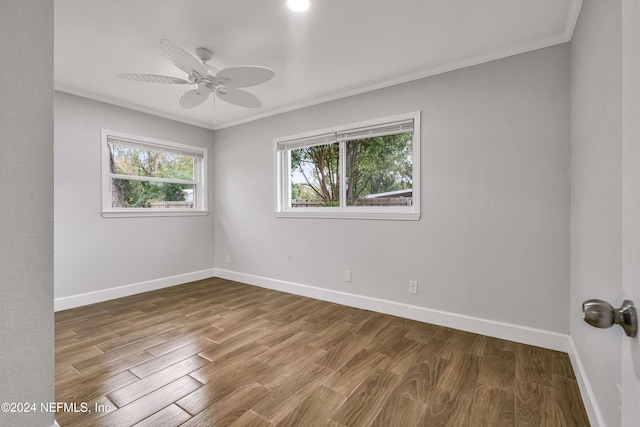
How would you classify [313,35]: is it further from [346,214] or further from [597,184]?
[597,184]

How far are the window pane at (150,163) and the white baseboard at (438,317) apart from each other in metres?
2.05

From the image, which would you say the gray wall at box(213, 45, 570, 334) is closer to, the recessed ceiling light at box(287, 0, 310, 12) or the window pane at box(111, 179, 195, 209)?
the recessed ceiling light at box(287, 0, 310, 12)

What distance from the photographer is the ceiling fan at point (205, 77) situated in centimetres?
200

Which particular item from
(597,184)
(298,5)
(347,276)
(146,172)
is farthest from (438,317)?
(146,172)

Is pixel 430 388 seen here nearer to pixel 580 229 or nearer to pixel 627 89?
pixel 580 229

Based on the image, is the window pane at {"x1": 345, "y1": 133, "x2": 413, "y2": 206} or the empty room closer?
the empty room

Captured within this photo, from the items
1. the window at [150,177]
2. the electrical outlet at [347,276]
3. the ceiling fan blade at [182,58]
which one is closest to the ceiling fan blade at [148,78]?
the ceiling fan blade at [182,58]

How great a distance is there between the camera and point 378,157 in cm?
333

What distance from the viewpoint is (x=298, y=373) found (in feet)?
6.52

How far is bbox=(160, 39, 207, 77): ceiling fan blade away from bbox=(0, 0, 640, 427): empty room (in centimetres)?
3

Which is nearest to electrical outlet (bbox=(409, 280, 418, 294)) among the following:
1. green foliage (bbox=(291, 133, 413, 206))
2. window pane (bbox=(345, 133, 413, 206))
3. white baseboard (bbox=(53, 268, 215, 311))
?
window pane (bbox=(345, 133, 413, 206))

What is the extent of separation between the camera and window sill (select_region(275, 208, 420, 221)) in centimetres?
301

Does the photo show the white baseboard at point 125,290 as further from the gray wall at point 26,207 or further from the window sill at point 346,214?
the gray wall at point 26,207

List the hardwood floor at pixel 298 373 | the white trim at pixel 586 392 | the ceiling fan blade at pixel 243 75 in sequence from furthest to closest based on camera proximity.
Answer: the ceiling fan blade at pixel 243 75
the hardwood floor at pixel 298 373
the white trim at pixel 586 392
